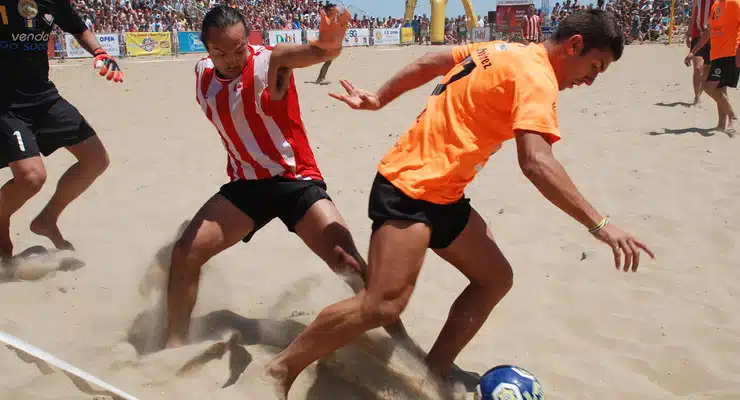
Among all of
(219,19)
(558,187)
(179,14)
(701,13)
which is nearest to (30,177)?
(219,19)

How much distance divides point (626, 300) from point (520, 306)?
2.12 feet

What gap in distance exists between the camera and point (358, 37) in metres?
33.2

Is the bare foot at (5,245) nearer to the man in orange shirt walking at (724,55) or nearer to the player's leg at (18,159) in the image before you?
the player's leg at (18,159)

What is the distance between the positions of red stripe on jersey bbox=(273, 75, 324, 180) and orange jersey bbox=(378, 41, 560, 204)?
2.33 ft

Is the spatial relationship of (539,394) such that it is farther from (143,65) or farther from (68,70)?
(143,65)

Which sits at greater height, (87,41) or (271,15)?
(271,15)

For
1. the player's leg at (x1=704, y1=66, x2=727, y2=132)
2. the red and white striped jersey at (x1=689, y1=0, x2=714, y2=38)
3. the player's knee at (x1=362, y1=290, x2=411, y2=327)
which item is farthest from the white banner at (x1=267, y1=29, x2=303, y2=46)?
the player's knee at (x1=362, y1=290, x2=411, y2=327)

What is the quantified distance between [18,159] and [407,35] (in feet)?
108

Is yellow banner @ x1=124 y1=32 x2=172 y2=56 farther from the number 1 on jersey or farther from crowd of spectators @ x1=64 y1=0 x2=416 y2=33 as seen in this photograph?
the number 1 on jersey

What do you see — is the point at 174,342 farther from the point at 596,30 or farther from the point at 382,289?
the point at 596,30

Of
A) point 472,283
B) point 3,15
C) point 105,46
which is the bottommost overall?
point 472,283

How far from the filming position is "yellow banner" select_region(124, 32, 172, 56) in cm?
2517

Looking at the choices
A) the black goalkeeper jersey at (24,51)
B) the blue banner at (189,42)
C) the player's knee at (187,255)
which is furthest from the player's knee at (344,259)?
the blue banner at (189,42)

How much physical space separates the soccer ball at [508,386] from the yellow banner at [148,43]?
84.0 feet
